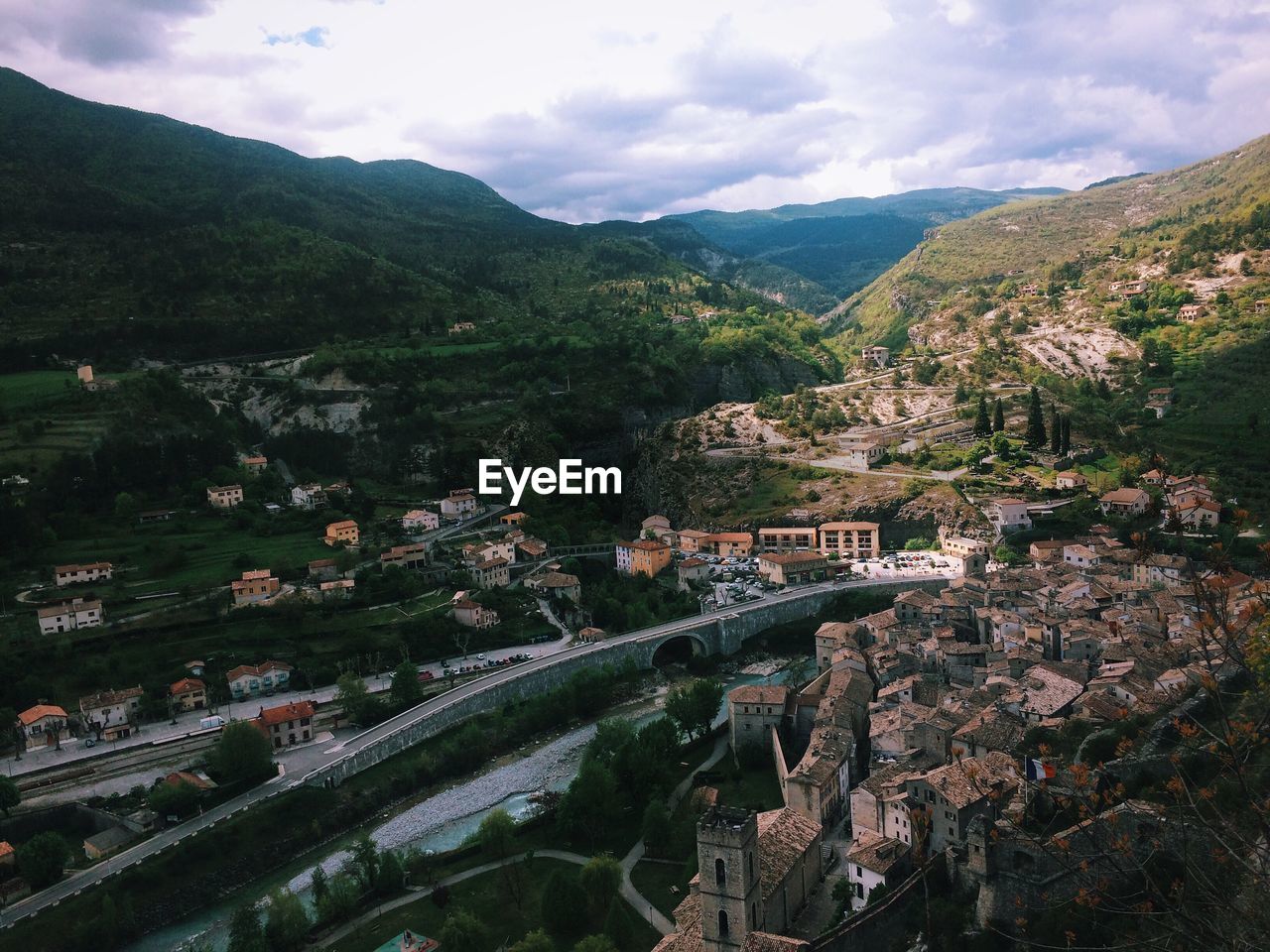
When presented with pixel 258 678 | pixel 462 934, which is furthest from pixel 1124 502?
pixel 258 678

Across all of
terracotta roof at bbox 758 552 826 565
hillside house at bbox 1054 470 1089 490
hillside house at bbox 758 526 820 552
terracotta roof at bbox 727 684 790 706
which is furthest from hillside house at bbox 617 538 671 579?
hillside house at bbox 1054 470 1089 490

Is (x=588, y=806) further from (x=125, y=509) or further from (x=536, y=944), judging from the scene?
(x=125, y=509)

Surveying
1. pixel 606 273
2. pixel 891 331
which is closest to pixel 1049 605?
pixel 891 331

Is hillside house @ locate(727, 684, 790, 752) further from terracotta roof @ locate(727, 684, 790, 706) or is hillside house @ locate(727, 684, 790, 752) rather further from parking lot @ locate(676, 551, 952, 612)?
parking lot @ locate(676, 551, 952, 612)

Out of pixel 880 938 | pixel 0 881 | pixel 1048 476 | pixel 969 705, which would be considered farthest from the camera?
pixel 1048 476

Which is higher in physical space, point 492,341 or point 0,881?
point 492,341

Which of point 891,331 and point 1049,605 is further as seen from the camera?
point 891,331

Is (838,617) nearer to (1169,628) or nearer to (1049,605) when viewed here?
(1049,605)
